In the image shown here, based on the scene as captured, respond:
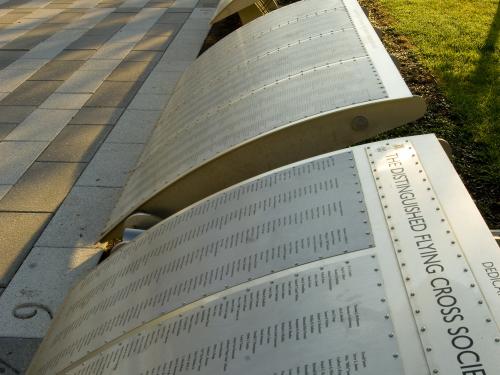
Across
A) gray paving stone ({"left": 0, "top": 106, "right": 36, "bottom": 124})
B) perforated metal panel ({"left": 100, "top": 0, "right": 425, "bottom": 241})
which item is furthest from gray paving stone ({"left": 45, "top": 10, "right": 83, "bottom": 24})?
perforated metal panel ({"left": 100, "top": 0, "right": 425, "bottom": 241})

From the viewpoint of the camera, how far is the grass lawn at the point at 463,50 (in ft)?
22.7

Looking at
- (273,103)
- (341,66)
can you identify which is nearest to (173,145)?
(273,103)

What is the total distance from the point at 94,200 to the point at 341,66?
2240mm

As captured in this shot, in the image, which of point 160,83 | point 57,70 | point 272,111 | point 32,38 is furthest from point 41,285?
point 32,38

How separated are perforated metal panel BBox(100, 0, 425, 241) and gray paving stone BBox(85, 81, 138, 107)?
6.08 feet

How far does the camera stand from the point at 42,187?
5836mm

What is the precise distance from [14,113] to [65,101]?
1.94 ft

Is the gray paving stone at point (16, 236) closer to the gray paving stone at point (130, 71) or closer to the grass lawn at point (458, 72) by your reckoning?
the grass lawn at point (458, 72)

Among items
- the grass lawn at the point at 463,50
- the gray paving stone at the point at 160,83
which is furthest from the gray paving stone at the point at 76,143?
the grass lawn at the point at 463,50

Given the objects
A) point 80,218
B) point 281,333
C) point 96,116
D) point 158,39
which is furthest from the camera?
point 158,39

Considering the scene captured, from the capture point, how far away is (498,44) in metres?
9.16

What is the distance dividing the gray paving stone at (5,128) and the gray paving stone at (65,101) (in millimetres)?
606

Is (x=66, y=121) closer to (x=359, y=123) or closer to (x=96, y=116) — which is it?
(x=96, y=116)

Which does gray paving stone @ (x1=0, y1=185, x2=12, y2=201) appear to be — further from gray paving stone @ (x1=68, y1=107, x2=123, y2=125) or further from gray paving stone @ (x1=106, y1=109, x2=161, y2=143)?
gray paving stone @ (x1=68, y1=107, x2=123, y2=125)
